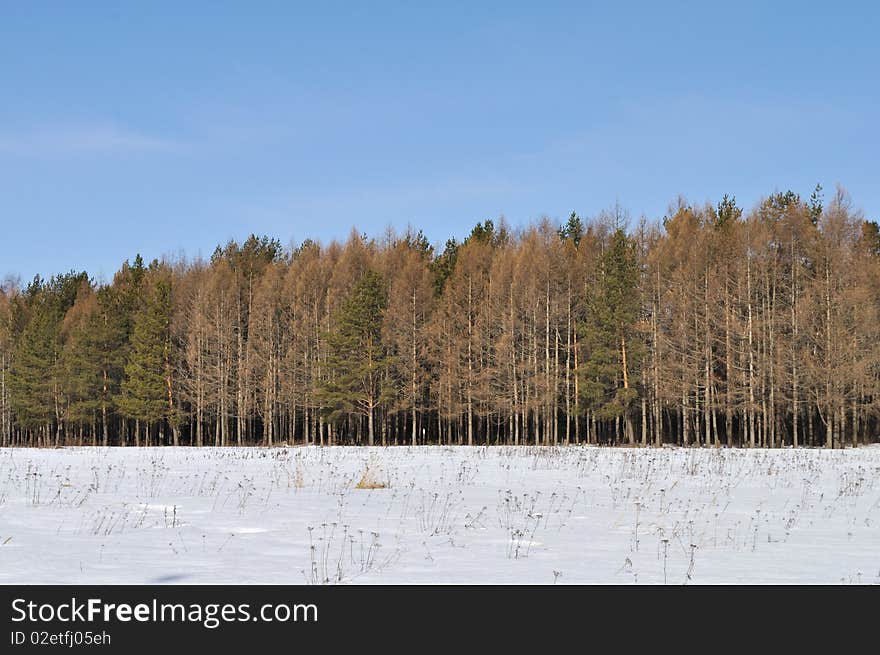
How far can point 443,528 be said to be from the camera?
10.8m

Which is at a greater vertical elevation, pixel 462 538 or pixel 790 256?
pixel 790 256

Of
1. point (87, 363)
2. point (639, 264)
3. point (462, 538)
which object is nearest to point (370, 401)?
point (639, 264)

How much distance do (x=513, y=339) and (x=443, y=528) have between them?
39585 mm

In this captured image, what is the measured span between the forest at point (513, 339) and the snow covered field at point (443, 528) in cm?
2473

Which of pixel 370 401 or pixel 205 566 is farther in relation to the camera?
pixel 370 401

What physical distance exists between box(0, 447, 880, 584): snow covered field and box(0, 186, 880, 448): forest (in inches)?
974

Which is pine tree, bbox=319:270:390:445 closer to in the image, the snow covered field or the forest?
the forest

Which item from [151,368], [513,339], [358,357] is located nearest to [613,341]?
[513,339]

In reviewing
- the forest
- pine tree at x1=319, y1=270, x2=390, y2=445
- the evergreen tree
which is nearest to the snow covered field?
A: the forest

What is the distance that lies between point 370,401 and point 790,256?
2616cm

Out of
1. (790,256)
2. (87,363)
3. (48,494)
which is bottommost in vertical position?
(48,494)

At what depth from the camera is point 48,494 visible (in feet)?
49.2
